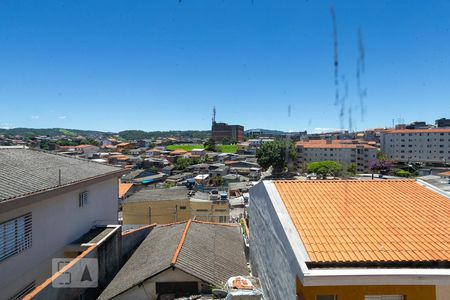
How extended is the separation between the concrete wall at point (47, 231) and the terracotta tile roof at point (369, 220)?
6.09 m

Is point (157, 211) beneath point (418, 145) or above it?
beneath

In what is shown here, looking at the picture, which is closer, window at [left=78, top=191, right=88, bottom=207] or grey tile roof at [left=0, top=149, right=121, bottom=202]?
grey tile roof at [left=0, top=149, right=121, bottom=202]

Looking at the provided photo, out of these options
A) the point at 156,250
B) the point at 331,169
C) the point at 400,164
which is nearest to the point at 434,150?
the point at 400,164

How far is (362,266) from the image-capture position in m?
4.51

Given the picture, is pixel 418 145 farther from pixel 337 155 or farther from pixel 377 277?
pixel 377 277

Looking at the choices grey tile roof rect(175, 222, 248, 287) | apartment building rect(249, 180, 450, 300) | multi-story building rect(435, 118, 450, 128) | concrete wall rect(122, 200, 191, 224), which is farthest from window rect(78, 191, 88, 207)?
multi-story building rect(435, 118, 450, 128)

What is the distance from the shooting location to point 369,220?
19.1 ft

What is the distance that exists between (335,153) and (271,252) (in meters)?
69.8

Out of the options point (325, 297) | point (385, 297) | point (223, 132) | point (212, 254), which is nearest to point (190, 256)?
point (212, 254)

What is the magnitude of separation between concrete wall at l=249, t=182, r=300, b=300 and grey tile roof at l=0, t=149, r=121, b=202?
17.8 feet

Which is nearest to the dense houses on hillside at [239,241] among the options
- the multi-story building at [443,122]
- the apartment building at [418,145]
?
the apartment building at [418,145]

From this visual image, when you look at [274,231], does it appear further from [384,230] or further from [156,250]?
[156,250]

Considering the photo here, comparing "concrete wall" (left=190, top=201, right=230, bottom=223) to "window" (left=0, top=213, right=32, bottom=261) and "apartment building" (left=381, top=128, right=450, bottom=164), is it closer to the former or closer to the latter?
"window" (left=0, top=213, right=32, bottom=261)

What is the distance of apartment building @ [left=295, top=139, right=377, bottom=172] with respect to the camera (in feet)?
223
